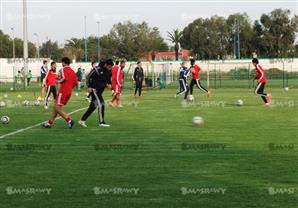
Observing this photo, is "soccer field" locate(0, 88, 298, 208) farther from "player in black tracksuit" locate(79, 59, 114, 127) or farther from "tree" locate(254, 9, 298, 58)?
"tree" locate(254, 9, 298, 58)

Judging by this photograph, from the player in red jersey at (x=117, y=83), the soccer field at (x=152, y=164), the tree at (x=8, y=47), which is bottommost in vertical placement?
the soccer field at (x=152, y=164)

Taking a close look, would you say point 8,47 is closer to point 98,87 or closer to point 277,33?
point 277,33

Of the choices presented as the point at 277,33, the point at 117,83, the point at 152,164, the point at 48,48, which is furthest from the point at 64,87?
the point at 48,48

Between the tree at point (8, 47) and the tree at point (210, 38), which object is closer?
the tree at point (210, 38)

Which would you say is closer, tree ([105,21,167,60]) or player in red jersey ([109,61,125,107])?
player in red jersey ([109,61,125,107])

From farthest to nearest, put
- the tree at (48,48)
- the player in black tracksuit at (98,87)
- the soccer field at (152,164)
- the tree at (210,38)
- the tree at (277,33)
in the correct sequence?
the tree at (48,48) < the tree at (210,38) < the tree at (277,33) < the player in black tracksuit at (98,87) < the soccer field at (152,164)

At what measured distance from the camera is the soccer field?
8172 mm

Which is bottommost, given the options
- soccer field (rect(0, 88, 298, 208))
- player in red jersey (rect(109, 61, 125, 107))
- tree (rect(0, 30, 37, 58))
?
soccer field (rect(0, 88, 298, 208))

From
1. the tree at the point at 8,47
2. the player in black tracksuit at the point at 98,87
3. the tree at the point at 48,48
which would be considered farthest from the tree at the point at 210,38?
the player in black tracksuit at the point at 98,87

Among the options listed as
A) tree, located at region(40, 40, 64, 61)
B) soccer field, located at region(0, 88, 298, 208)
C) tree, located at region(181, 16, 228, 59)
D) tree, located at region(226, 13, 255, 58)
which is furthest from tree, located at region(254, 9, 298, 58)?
soccer field, located at region(0, 88, 298, 208)

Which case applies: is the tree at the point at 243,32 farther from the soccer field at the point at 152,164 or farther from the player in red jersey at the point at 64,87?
the player in red jersey at the point at 64,87

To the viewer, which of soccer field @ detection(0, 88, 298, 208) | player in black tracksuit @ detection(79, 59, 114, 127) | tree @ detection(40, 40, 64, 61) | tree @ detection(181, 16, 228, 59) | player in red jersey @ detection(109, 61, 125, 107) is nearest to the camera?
soccer field @ detection(0, 88, 298, 208)

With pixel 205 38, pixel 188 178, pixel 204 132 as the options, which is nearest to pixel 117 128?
pixel 204 132

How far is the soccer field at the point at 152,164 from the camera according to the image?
8.17m
